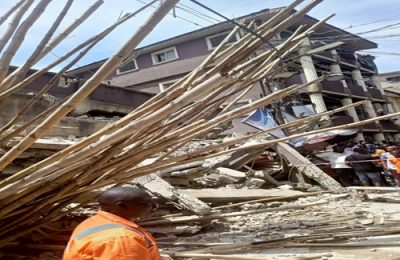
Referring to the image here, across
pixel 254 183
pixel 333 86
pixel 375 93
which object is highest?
→ pixel 333 86

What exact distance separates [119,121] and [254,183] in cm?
572

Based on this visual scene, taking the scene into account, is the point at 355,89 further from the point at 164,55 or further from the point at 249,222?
the point at 249,222

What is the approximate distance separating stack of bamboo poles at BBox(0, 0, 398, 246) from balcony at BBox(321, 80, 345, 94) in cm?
2380

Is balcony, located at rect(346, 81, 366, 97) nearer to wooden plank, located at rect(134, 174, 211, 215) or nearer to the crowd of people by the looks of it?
the crowd of people

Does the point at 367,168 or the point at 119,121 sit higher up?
the point at 119,121

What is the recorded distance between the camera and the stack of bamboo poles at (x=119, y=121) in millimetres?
1675

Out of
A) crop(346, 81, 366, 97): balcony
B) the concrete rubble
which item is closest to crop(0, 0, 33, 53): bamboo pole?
the concrete rubble

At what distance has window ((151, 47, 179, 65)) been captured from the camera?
2412cm

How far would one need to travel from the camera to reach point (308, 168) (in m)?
8.09

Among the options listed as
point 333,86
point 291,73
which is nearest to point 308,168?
point 291,73

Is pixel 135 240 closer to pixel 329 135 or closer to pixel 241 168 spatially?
pixel 241 168

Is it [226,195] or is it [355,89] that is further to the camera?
[355,89]

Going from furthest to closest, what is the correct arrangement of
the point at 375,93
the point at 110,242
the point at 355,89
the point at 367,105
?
1. the point at 375,93
2. the point at 355,89
3. the point at 367,105
4. the point at 110,242

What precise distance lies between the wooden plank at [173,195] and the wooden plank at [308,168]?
3740 millimetres
